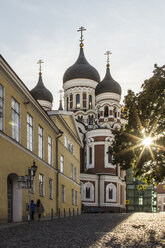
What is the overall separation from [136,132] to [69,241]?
1334 centimetres

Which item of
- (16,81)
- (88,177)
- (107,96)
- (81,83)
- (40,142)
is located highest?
(81,83)

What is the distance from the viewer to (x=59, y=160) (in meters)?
32.7

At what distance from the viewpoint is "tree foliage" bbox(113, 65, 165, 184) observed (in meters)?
20.0

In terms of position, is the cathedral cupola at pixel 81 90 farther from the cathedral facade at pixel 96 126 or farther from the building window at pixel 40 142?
the building window at pixel 40 142

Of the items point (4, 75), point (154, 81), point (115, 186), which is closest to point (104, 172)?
point (115, 186)

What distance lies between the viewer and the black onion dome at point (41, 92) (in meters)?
70.6

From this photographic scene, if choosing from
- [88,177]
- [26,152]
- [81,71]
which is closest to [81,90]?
[81,71]

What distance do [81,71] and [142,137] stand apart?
46.3m

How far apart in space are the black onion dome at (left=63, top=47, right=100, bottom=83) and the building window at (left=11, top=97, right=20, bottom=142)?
151 feet

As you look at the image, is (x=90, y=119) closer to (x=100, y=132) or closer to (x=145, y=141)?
(x=100, y=132)

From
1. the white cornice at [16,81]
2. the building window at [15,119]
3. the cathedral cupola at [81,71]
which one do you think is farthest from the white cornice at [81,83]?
the building window at [15,119]

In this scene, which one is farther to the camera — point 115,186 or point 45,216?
point 115,186

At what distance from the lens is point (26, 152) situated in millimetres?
23344

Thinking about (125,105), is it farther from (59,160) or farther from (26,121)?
(59,160)
